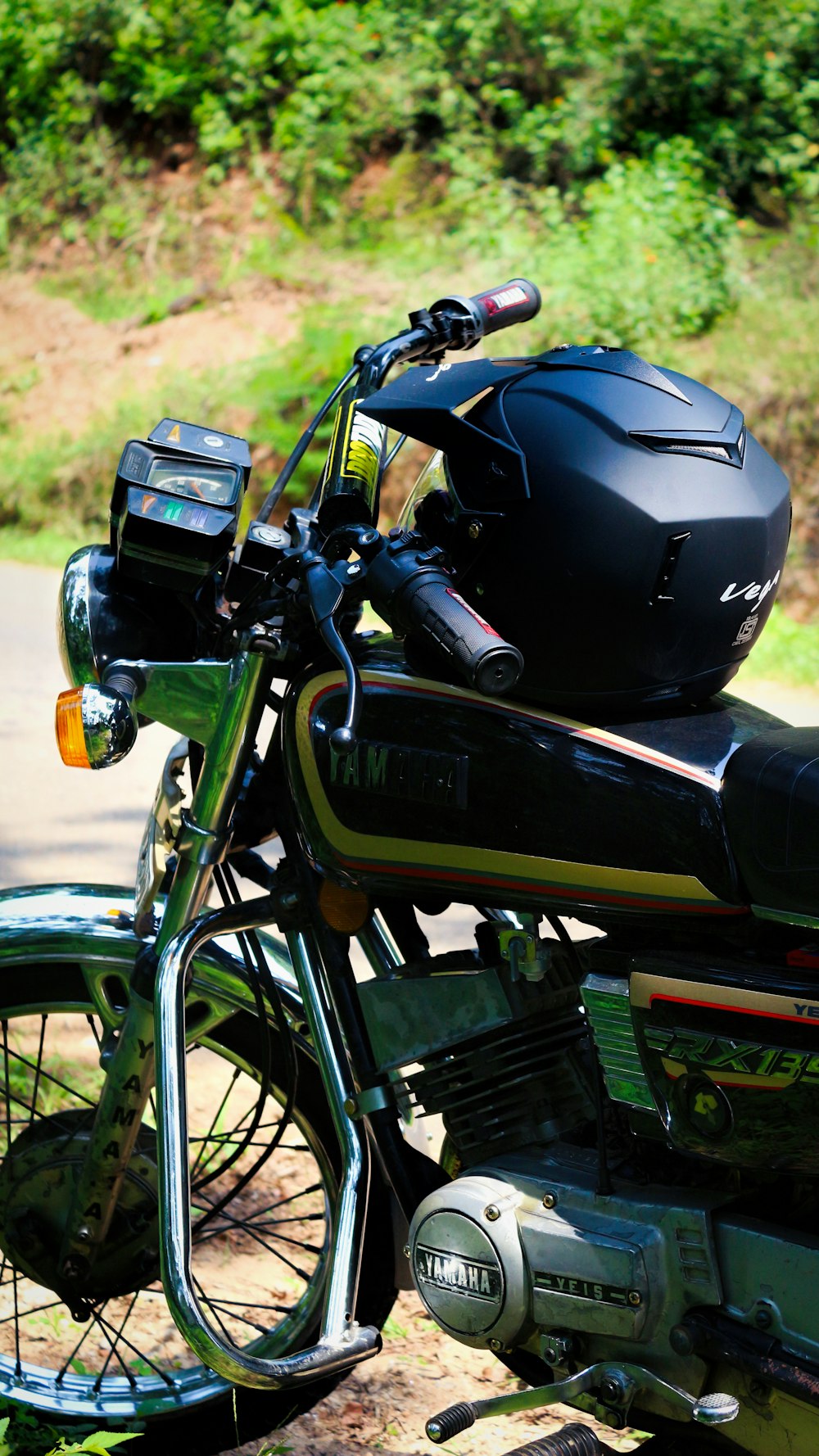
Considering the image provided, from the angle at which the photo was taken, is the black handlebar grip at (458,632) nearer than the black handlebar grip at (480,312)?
Yes

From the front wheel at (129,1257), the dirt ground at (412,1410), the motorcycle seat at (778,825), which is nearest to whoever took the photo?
the motorcycle seat at (778,825)

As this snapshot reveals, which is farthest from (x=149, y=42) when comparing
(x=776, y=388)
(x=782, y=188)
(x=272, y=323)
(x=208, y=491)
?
(x=208, y=491)

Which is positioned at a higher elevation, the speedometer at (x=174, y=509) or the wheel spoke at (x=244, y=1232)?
the speedometer at (x=174, y=509)

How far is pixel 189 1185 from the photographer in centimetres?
194

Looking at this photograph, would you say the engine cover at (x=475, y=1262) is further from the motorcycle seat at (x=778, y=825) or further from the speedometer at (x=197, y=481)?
the speedometer at (x=197, y=481)

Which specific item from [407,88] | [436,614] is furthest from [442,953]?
[407,88]

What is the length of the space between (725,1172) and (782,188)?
10.2 m

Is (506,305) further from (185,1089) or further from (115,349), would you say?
(115,349)

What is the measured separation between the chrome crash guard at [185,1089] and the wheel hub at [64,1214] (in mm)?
314

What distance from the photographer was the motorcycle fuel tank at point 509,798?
162 centimetres

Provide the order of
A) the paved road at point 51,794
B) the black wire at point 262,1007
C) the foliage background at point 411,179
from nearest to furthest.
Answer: the black wire at point 262,1007
the paved road at point 51,794
the foliage background at point 411,179

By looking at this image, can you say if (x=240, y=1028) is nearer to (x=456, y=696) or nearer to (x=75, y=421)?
(x=456, y=696)

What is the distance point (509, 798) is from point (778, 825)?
318mm

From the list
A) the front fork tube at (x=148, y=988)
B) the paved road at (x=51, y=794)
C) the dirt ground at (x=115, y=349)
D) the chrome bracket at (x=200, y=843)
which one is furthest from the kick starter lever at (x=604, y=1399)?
the dirt ground at (x=115, y=349)
